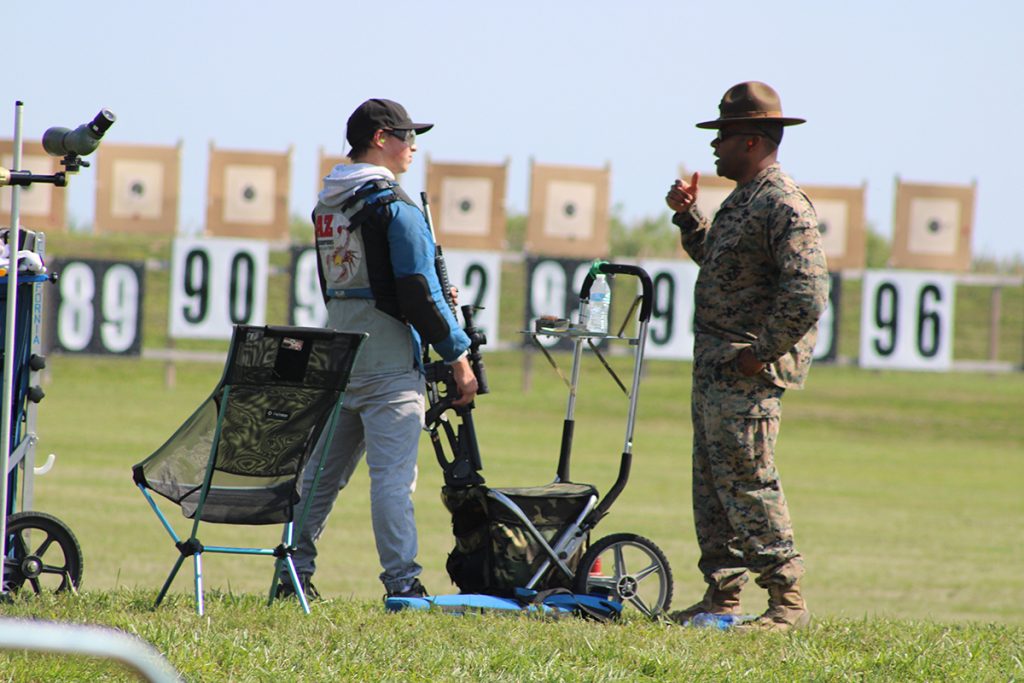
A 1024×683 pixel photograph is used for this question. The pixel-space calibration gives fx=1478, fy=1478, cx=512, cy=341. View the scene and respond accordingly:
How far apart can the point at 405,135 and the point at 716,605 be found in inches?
75.0

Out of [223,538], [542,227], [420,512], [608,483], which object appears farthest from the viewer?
[542,227]

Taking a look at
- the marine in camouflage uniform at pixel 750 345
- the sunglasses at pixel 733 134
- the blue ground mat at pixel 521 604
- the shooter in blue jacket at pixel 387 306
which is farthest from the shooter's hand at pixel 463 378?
the sunglasses at pixel 733 134

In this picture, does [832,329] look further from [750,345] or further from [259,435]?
[259,435]

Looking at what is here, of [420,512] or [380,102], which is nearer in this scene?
[380,102]

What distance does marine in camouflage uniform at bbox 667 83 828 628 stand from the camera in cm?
473

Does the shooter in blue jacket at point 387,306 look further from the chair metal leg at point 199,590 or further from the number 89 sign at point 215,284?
the number 89 sign at point 215,284

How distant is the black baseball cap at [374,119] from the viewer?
4930mm

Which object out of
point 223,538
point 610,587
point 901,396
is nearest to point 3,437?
point 610,587

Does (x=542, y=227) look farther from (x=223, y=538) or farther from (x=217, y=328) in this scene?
(x=223, y=538)

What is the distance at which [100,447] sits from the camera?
1519cm

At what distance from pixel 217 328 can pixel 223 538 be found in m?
12.0

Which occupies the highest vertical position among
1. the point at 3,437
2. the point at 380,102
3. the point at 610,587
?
the point at 380,102

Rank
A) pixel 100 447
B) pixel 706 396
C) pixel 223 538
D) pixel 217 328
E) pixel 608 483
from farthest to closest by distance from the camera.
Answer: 1. pixel 217 328
2. pixel 100 447
3. pixel 608 483
4. pixel 223 538
5. pixel 706 396

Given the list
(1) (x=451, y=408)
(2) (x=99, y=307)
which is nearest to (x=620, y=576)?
(1) (x=451, y=408)
